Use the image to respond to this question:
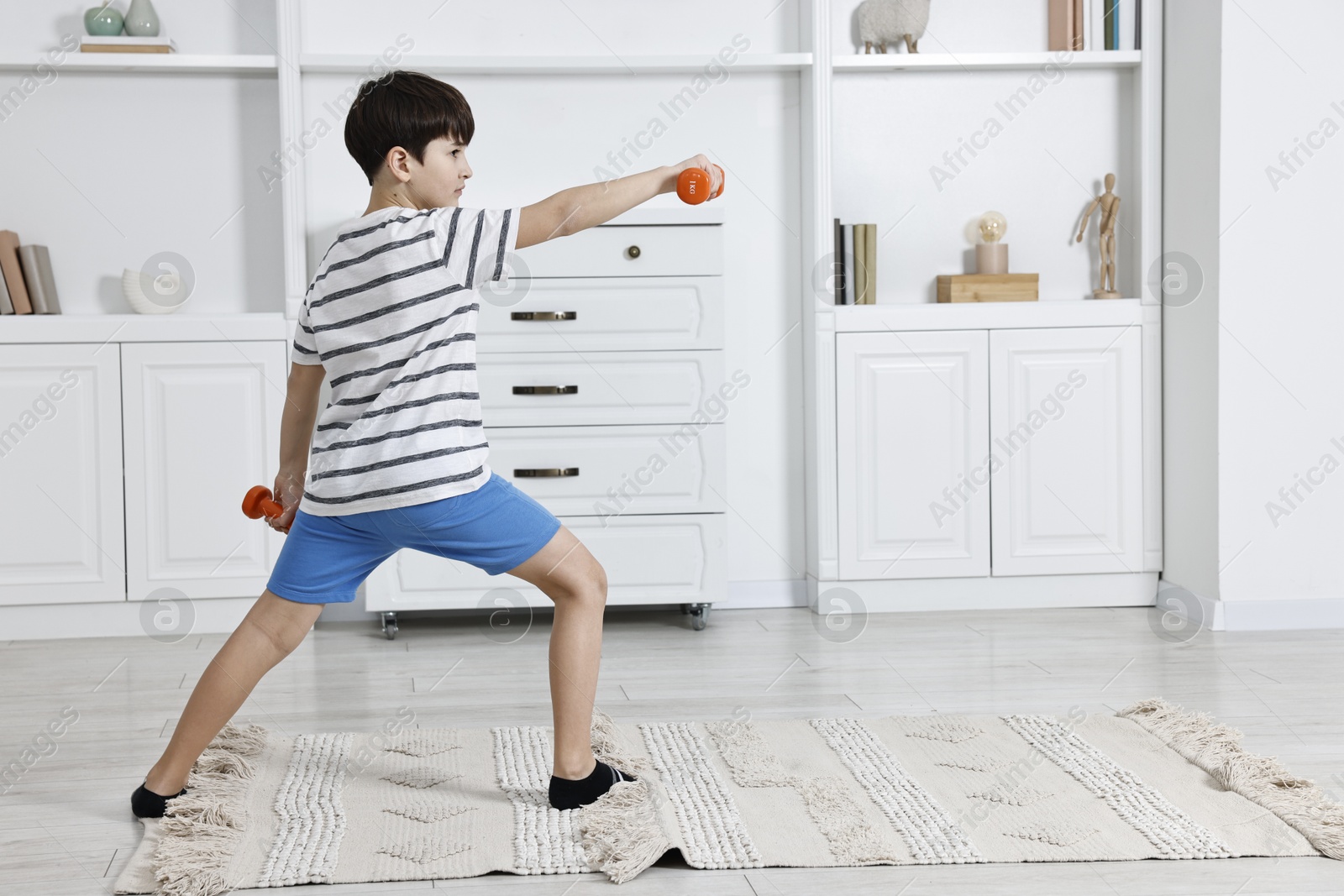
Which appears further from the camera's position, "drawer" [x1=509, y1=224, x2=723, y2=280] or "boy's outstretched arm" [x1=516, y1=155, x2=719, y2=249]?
"drawer" [x1=509, y1=224, x2=723, y2=280]

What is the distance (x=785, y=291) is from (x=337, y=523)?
6.62ft

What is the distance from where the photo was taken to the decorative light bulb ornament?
11.2 feet

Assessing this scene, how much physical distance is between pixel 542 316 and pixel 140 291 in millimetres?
1107

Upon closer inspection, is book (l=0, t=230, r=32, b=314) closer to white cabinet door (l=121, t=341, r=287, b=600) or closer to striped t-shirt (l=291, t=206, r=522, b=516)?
white cabinet door (l=121, t=341, r=287, b=600)

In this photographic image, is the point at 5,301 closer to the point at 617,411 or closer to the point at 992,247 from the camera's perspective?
the point at 617,411

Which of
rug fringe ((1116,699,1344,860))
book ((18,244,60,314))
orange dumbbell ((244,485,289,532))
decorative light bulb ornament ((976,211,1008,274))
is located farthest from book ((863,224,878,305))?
book ((18,244,60,314))

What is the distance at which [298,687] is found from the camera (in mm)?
2580

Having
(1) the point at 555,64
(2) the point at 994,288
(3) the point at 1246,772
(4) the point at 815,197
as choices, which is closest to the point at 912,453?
(2) the point at 994,288

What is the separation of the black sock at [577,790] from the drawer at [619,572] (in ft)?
4.25

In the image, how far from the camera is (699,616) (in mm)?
3195

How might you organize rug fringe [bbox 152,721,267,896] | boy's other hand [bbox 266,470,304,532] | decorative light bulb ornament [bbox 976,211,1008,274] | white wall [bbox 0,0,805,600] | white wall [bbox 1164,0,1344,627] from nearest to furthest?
rug fringe [bbox 152,721,267,896] → boy's other hand [bbox 266,470,304,532] → white wall [bbox 1164,0,1344,627] → white wall [bbox 0,0,805,600] → decorative light bulb ornament [bbox 976,211,1008,274]

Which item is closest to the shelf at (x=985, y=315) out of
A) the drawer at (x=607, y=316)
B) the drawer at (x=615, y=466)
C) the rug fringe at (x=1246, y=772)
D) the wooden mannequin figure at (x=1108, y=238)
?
the wooden mannequin figure at (x=1108, y=238)

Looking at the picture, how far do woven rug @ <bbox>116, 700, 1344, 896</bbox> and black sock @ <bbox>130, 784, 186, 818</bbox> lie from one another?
4 cm

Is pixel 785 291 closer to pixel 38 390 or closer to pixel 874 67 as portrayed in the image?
pixel 874 67
